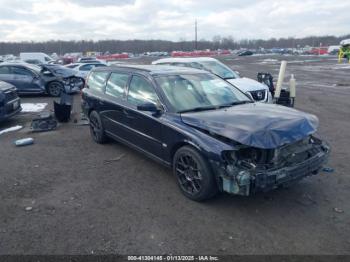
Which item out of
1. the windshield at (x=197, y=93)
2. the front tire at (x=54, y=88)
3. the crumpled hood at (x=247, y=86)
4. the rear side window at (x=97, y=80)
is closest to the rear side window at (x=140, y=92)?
the windshield at (x=197, y=93)

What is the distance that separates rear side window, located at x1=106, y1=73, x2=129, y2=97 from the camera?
5.44m

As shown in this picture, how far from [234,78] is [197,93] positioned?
5337 mm

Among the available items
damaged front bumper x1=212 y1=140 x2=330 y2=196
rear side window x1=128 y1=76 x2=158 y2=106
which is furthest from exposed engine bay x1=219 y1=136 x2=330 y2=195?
rear side window x1=128 y1=76 x2=158 y2=106

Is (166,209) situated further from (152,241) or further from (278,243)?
(278,243)

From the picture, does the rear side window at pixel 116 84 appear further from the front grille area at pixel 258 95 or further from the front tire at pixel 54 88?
the front tire at pixel 54 88

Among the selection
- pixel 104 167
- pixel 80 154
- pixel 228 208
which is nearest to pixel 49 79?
pixel 80 154

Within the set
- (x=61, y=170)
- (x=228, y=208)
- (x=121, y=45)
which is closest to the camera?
(x=228, y=208)

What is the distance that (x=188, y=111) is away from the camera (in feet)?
14.1

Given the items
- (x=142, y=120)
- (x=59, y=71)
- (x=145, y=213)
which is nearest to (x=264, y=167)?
(x=145, y=213)

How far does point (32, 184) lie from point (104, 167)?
3.77 feet

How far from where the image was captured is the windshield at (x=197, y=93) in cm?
448

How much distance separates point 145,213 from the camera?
3795 mm

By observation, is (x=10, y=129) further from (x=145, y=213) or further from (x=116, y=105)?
(x=145, y=213)

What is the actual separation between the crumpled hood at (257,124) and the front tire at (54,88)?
10.6m
